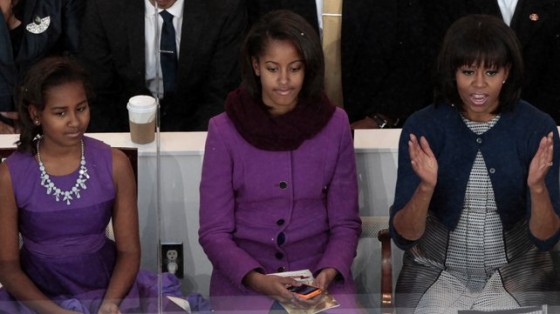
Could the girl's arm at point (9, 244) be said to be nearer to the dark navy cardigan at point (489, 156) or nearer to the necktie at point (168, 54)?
the necktie at point (168, 54)

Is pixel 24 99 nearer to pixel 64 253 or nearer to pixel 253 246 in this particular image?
pixel 64 253

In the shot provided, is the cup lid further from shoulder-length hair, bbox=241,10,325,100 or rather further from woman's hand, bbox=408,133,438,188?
woman's hand, bbox=408,133,438,188

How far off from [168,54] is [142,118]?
0.75ft

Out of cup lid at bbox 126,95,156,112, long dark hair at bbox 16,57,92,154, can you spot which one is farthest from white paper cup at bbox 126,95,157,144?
long dark hair at bbox 16,57,92,154

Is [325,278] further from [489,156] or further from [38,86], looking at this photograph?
[38,86]

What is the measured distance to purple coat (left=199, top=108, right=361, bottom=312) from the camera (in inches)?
112

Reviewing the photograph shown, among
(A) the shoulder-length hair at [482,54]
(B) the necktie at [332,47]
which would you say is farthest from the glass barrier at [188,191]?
(A) the shoulder-length hair at [482,54]

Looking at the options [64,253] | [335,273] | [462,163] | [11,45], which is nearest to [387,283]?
[335,273]

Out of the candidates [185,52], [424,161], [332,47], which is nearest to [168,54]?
[185,52]

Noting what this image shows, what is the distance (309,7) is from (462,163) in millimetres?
665

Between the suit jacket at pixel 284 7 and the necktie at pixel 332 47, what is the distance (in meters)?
0.03

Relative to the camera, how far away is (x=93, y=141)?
109 inches

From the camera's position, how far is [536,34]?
3.04 m

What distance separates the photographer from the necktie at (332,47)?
3.11 m
